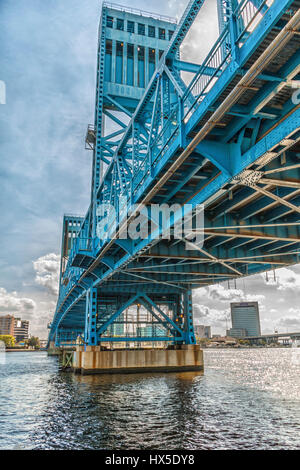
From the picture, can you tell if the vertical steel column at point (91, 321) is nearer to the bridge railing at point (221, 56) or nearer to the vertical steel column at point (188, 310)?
the vertical steel column at point (188, 310)

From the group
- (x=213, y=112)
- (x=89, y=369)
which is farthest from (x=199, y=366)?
(x=213, y=112)

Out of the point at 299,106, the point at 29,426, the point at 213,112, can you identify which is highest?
the point at 213,112

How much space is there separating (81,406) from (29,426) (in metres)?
5.08

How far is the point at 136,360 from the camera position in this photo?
41344 mm

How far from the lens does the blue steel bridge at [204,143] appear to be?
10.4 m

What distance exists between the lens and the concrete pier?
129 ft

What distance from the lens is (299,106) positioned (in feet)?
34.8

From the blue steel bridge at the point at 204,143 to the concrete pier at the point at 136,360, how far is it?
172 centimetres

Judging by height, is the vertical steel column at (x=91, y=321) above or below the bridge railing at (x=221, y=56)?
below

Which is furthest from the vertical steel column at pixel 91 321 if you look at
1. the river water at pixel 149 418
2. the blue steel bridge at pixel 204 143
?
the river water at pixel 149 418

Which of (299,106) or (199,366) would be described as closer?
(299,106)

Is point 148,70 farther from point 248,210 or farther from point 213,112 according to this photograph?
point 213,112
